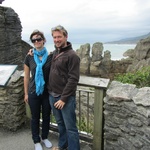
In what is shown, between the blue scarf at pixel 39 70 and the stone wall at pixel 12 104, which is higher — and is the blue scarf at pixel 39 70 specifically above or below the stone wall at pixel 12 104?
above

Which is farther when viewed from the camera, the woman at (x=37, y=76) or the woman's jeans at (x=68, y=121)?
the woman at (x=37, y=76)

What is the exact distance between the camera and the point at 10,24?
40.8 ft

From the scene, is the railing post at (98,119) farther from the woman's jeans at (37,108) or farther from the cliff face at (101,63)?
the cliff face at (101,63)

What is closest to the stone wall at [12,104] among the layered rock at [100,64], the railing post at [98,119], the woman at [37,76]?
the woman at [37,76]

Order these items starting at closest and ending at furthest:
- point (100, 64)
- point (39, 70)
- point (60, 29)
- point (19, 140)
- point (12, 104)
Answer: point (60, 29)
point (39, 70)
point (19, 140)
point (12, 104)
point (100, 64)

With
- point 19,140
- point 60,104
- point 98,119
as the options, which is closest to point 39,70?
point 60,104

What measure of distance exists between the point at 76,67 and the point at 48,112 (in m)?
1.12

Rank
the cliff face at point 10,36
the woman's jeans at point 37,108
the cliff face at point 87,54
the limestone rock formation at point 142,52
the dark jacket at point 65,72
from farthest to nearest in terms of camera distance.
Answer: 1. the limestone rock formation at point 142,52
2. the cliff face at point 87,54
3. the cliff face at point 10,36
4. the woman's jeans at point 37,108
5. the dark jacket at point 65,72

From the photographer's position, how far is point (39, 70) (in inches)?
127

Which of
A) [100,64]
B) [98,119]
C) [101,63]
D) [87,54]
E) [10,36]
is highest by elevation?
[10,36]

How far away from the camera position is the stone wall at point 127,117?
2.88 metres

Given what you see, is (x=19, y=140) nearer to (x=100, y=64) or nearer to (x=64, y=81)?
(x=64, y=81)

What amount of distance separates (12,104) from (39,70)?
1.45 metres

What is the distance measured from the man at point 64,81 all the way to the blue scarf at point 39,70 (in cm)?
14
